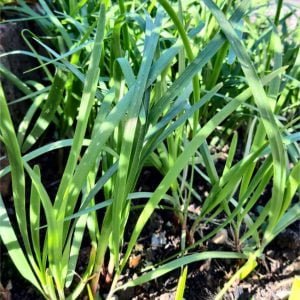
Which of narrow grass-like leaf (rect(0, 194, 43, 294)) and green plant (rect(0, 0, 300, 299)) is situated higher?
green plant (rect(0, 0, 300, 299))

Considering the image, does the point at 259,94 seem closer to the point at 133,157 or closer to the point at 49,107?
the point at 133,157

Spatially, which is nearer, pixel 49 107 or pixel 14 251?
pixel 14 251

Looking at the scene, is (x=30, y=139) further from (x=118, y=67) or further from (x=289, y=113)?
(x=289, y=113)

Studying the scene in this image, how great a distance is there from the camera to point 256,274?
81 cm

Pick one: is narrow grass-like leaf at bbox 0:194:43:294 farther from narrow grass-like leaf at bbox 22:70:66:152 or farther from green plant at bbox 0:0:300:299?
narrow grass-like leaf at bbox 22:70:66:152

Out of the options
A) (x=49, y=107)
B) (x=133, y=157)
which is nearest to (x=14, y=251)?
(x=133, y=157)

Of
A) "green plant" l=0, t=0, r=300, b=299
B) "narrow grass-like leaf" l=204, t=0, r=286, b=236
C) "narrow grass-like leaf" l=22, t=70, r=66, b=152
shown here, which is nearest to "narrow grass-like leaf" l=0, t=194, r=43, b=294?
"green plant" l=0, t=0, r=300, b=299

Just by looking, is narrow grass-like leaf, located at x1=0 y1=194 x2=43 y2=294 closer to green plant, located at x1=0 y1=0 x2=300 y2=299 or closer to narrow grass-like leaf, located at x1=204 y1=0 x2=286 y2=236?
green plant, located at x1=0 y1=0 x2=300 y2=299

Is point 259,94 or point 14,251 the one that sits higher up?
point 259,94

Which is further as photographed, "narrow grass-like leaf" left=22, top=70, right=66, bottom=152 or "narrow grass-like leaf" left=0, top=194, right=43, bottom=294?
"narrow grass-like leaf" left=22, top=70, right=66, bottom=152

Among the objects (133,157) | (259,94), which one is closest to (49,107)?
(133,157)

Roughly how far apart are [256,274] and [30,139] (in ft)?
1.49

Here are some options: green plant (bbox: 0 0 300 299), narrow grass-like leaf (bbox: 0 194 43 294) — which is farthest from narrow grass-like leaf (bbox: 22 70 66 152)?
narrow grass-like leaf (bbox: 0 194 43 294)

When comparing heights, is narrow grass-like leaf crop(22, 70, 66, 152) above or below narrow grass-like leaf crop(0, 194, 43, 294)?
above
